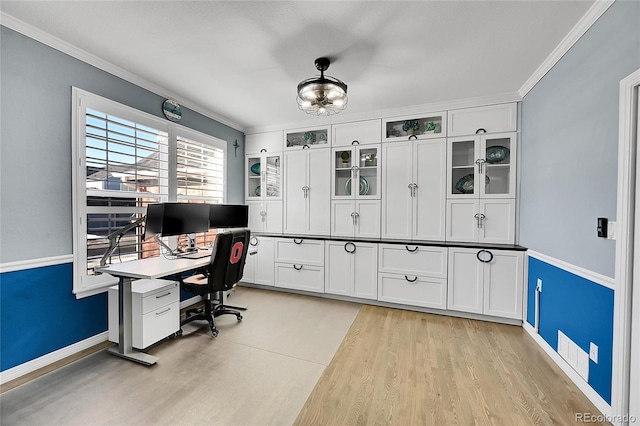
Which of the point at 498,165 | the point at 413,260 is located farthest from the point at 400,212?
the point at 498,165

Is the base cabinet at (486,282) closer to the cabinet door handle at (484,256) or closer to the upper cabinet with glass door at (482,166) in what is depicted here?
the cabinet door handle at (484,256)

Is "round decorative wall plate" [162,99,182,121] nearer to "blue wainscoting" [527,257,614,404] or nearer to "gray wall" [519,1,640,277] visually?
"gray wall" [519,1,640,277]

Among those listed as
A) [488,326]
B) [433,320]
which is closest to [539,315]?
[488,326]

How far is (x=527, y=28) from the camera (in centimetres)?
200

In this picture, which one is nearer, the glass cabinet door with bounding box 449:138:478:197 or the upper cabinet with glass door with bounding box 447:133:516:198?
the upper cabinet with glass door with bounding box 447:133:516:198

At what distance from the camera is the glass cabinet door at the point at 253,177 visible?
457cm

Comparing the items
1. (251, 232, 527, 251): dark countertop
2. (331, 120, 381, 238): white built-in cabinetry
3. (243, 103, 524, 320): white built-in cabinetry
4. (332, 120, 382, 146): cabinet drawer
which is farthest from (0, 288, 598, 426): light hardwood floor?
(332, 120, 382, 146): cabinet drawer

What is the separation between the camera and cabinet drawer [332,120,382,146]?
379 centimetres

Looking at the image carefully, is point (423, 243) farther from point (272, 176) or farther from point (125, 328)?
point (125, 328)

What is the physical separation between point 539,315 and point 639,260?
1.39 meters

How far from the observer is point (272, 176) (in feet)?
14.6

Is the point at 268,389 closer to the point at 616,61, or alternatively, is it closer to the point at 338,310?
the point at 338,310

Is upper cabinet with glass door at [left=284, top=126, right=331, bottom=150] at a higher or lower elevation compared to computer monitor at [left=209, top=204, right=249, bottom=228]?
higher

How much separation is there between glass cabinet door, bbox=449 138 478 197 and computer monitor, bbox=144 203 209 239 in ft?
10.3
